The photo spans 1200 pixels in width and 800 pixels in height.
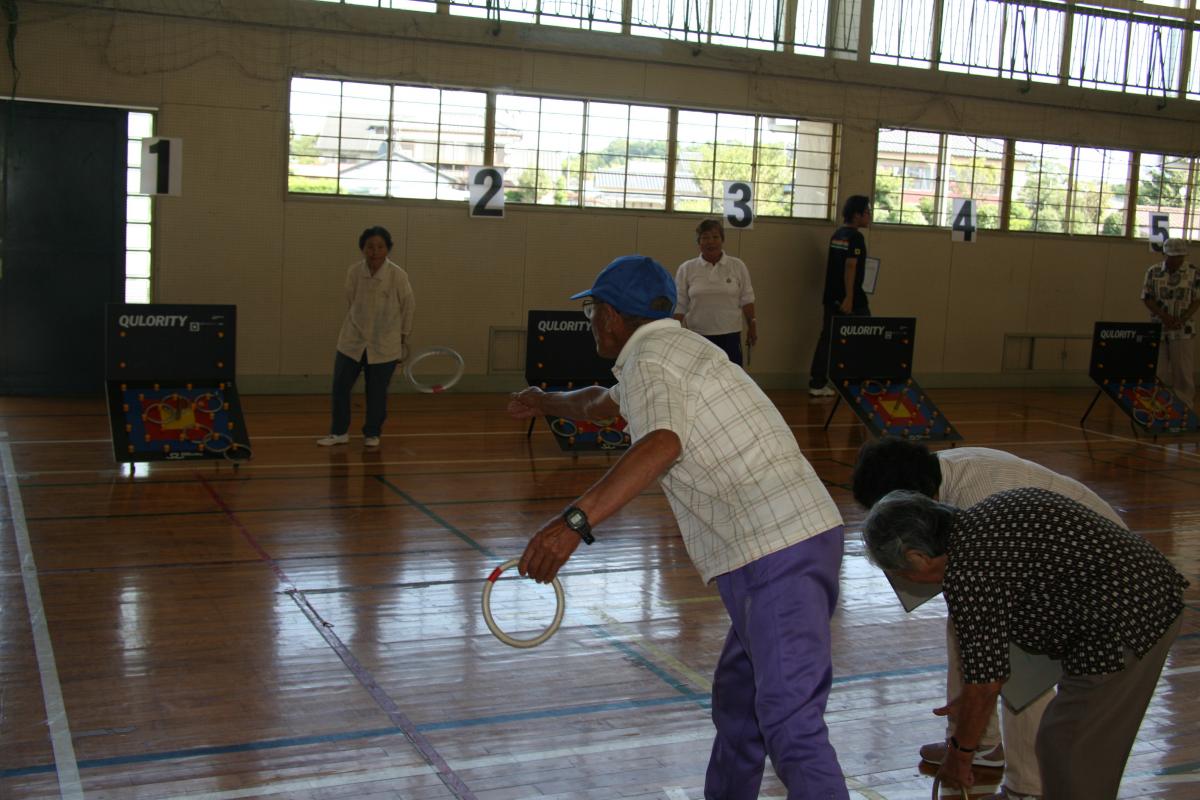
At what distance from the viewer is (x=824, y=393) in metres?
12.7

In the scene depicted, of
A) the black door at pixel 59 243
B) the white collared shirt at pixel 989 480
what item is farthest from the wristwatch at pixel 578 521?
the black door at pixel 59 243

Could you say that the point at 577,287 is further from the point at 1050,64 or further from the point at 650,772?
the point at 650,772

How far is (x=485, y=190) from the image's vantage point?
11.2m

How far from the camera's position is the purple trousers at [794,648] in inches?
110

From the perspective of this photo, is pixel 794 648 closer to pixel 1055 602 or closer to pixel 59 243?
pixel 1055 602

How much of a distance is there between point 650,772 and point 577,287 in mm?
8801

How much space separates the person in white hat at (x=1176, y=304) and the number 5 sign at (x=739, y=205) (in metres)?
3.92

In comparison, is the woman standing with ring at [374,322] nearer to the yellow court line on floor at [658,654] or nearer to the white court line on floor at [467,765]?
the yellow court line on floor at [658,654]

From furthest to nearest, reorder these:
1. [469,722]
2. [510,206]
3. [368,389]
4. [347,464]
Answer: [510,206] → [368,389] → [347,464] → [469,722]

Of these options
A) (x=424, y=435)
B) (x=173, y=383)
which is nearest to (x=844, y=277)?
(x=424, y=435)

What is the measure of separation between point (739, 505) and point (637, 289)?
58 cm

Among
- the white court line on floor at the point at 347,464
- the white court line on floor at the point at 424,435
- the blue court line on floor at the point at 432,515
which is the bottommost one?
the blue court line on floor at the point at 432,515

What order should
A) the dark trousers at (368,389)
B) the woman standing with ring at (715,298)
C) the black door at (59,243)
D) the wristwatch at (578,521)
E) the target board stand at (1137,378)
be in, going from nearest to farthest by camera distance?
the wristwatch at (578,521) → the dark trousers at (368,389) → the woman standing with ring at (715,298) → the black door at (59,243) → the target board stand at (1137,378)

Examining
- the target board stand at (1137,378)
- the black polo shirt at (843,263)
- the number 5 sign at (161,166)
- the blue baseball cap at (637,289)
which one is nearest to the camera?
the blue baseball cap at (637,289)
